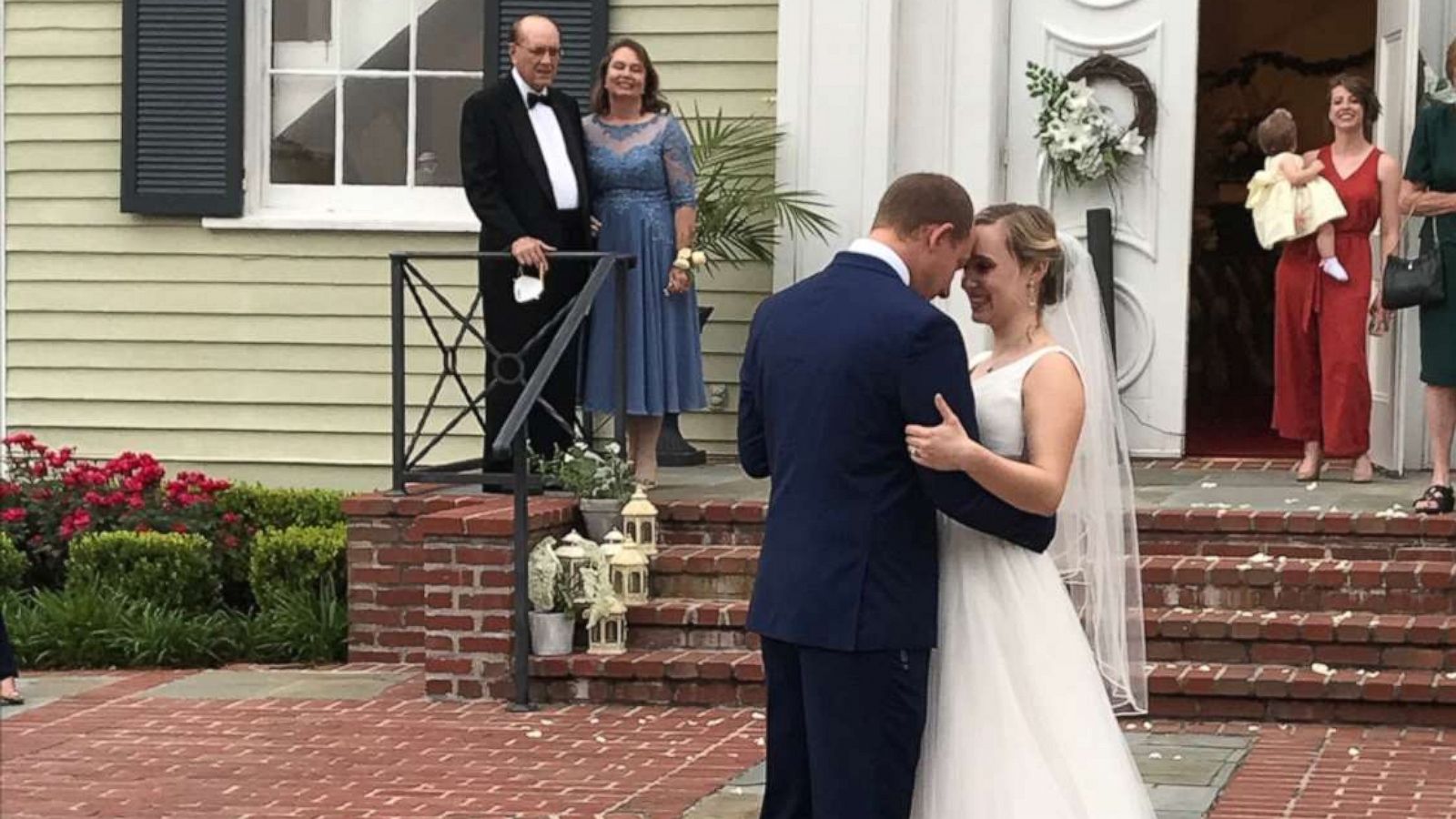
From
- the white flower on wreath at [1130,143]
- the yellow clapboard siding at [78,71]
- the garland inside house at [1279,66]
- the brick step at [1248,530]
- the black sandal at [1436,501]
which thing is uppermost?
the garland inside house at [1279,66]

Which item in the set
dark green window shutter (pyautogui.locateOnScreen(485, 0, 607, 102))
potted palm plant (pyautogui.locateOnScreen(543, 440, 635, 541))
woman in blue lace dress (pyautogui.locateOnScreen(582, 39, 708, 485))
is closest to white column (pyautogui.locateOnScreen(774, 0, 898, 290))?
dark green window shutter (pyautogui.locateOnScreen(485, 0, 607, 102))

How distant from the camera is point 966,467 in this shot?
4.91 metres

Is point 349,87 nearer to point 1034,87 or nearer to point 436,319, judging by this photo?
point 436,319

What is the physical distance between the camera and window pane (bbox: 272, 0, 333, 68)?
1167 centimetres

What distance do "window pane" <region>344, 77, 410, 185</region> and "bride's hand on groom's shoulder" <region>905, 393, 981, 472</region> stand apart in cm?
710

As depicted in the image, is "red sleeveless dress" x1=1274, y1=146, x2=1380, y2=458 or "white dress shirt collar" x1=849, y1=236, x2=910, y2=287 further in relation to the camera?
"red sleeveless dress" x1=1274, y1=146, x2=1380, y2=458

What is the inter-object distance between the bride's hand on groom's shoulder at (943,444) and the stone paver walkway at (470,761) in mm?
2284

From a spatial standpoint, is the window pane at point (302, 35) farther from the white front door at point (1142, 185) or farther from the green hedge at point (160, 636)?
the white front door at point (1142, 185)

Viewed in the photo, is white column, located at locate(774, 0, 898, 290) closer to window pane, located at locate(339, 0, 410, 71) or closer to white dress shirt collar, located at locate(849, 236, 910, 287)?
window pane, located at locate(339, 0, 410, 71)

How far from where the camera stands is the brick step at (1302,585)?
870 centimetres

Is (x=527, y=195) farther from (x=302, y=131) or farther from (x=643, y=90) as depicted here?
(x=302, y=131)

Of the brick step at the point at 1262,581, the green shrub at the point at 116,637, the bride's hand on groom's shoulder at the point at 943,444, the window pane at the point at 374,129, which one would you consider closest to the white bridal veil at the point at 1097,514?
the bride's hand on groom's shoulder at the point at 943,444

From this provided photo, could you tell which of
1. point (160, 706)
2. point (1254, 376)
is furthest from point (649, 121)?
point (1254, 376)

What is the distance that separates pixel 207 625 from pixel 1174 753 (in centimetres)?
406
